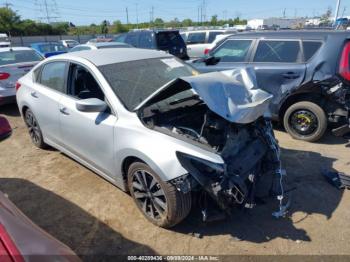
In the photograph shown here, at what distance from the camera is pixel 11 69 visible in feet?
23.3

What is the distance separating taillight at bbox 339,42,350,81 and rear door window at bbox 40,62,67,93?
434 centimetres

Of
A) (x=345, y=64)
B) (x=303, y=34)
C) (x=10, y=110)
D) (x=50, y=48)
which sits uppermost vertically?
(x=303, y=34)

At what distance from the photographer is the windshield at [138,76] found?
10.8 feet

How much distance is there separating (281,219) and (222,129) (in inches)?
47.4

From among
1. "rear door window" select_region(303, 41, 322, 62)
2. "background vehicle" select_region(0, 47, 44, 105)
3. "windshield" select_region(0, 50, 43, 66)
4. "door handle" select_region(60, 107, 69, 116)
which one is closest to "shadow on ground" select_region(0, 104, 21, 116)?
"background vehicle" select_region(0, 47, 44, 105)

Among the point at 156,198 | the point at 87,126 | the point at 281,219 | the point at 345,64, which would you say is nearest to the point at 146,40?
the point at 345,64

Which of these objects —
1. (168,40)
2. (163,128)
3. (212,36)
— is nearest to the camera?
(163,128)

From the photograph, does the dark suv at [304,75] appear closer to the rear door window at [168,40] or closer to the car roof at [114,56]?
the car roof at [114,56]

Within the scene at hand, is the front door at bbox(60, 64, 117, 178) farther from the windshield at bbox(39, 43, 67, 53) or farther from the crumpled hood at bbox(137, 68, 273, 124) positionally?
the windshield at bbox(39, 43, 67, 53)

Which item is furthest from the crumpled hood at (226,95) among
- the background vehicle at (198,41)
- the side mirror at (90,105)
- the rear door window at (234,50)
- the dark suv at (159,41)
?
the background vehicle at (198,41)

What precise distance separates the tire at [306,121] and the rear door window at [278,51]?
890 mm

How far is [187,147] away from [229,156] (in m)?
0.47

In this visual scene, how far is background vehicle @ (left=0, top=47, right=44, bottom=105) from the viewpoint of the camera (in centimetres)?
700

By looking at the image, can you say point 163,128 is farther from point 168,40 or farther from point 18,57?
point 168,40
